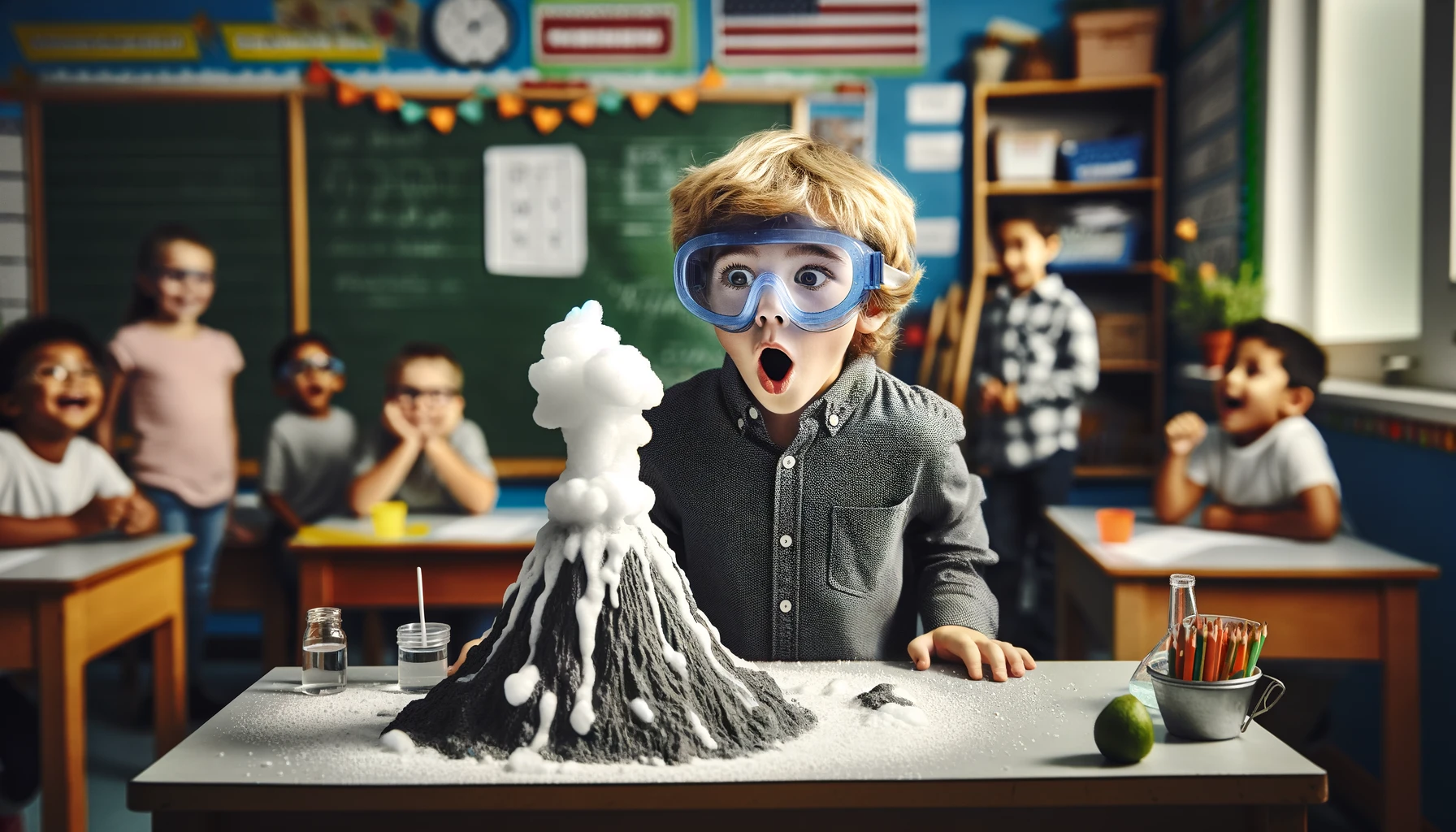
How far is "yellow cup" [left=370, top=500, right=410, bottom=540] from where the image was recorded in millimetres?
2676

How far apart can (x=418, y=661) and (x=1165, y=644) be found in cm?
79

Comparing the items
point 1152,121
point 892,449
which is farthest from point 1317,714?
point 1152,121

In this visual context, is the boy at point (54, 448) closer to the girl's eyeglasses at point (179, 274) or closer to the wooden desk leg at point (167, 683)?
the wooden desk leg at point (167, 683)

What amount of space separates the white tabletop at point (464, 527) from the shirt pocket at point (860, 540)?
3.93ft

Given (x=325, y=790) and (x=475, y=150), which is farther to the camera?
(x=475, y=150)

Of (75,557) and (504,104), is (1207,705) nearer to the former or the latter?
(75,557)

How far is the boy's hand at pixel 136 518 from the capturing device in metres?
2.66

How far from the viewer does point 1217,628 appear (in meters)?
1.09

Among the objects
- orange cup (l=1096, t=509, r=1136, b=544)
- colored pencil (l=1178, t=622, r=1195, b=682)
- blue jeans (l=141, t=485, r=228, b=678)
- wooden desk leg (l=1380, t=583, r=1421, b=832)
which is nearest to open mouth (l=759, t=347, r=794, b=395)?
colored pencil (l=1178, t=622, r=1195, b=682)

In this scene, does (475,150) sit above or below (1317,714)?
above

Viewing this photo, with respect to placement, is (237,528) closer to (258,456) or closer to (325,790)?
(258,456)

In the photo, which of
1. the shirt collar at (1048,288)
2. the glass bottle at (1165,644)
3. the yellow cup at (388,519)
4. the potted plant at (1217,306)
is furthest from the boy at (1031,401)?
the glass bottle at (1165,644)

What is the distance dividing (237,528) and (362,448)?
68 centimetres

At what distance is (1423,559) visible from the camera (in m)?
2.45
